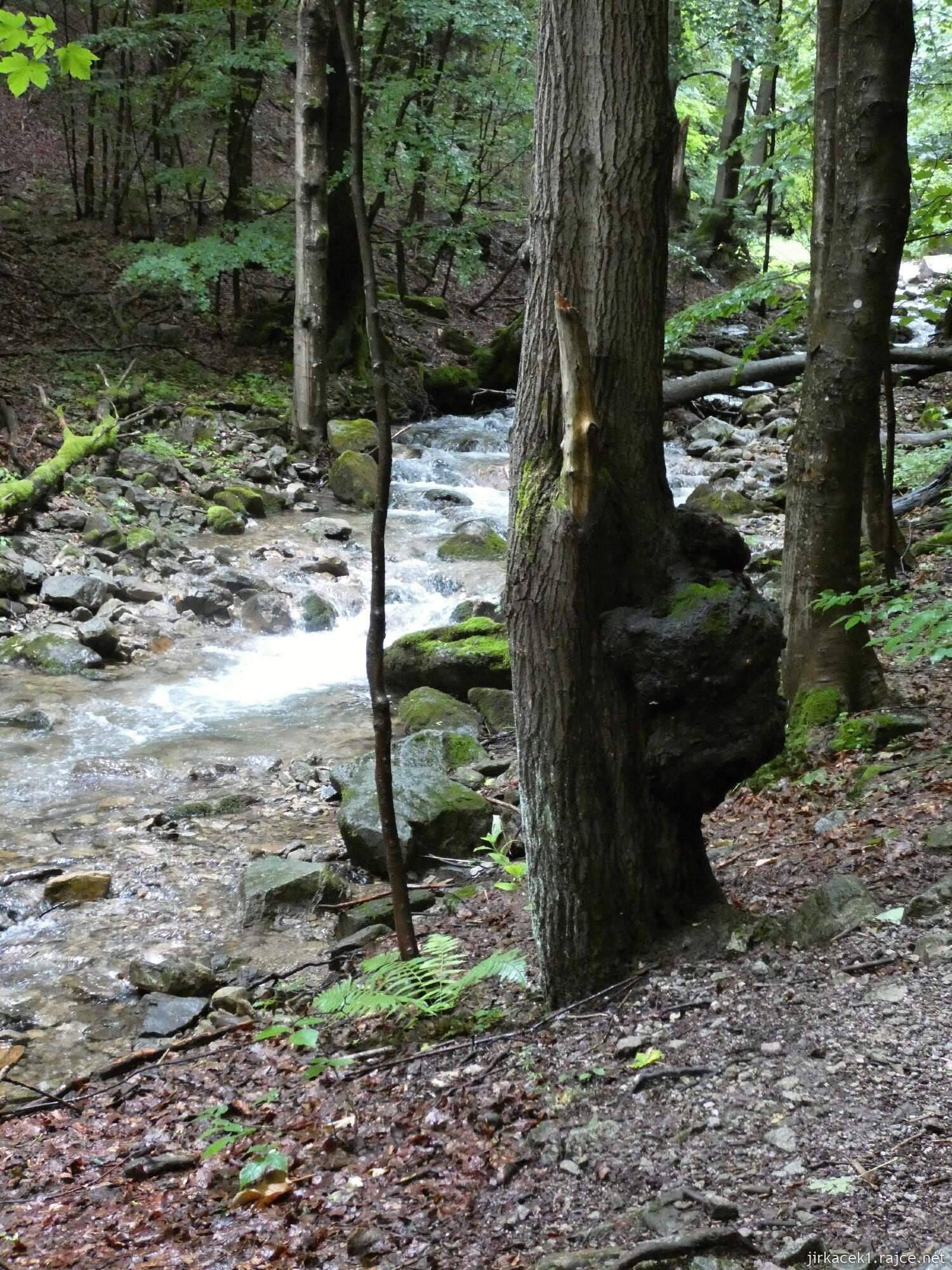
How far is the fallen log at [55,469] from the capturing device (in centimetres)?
1080

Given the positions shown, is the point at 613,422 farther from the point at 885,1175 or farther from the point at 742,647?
the point at 885,1175

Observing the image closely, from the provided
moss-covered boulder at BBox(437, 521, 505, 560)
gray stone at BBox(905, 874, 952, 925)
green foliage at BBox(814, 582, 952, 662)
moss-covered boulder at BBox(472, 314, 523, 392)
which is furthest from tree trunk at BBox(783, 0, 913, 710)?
moss-covered boulder at BBox(472, 314, 523, 392)

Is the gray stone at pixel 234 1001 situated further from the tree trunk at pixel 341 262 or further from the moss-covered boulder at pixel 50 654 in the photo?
the tree trunk at pixel 341 262

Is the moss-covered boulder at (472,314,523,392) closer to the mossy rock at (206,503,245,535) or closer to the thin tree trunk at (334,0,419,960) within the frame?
the mossy rock at (206,503,245,535)

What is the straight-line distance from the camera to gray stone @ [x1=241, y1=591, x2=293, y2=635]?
10422mm

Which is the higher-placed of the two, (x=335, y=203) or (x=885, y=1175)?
(x=335, y=203)

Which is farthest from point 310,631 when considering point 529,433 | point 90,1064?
point 529,433

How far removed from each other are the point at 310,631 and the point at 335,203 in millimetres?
9924

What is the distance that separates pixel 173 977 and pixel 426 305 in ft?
59.3

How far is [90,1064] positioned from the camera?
14.1ft

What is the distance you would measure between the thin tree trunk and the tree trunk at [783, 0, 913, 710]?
2.55m

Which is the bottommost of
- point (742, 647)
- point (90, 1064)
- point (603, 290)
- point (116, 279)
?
point (90, 1064)

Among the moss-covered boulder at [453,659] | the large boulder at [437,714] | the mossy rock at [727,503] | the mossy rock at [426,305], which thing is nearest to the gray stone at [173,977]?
the large boulder at [437,714]

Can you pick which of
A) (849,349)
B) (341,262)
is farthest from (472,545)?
(341,262)
